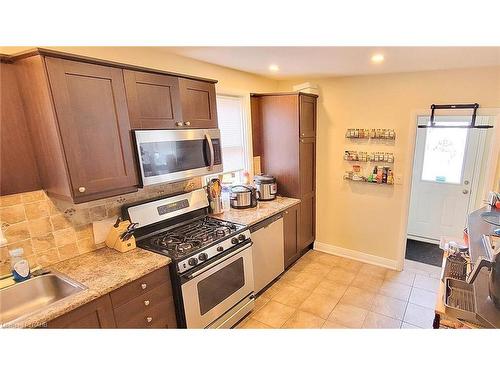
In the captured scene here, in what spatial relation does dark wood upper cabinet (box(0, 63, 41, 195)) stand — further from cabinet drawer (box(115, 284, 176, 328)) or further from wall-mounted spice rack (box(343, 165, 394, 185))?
wall-mounted spice rack (box(343, 165, 394, 185))

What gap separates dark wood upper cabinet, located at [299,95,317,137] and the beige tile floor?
1.69 metres

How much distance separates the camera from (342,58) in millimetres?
2221

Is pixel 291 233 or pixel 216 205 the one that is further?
pixel 291 233

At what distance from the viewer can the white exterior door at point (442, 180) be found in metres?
3.33

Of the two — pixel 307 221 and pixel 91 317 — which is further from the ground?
pixel 91 317

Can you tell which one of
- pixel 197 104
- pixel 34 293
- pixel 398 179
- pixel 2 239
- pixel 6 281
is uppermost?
pixel 197 104

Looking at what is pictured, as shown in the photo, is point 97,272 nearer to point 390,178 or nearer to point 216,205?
point 216,205

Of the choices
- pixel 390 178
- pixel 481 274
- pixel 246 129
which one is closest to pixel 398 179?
pixel 390 178

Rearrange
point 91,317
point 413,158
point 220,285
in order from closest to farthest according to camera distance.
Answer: point 91,317 → point 220,285 → point 413,158

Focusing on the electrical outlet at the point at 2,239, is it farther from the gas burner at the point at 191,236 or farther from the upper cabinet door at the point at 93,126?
the gas burner at the point at 191,236

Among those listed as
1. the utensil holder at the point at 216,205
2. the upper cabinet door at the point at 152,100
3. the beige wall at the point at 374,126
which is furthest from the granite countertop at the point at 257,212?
the upper cabinet door at the point at 152,100

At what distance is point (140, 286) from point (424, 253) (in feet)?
12.0

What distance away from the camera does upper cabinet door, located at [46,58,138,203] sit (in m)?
1.36

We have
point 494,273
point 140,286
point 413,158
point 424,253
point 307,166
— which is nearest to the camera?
point 494,273
